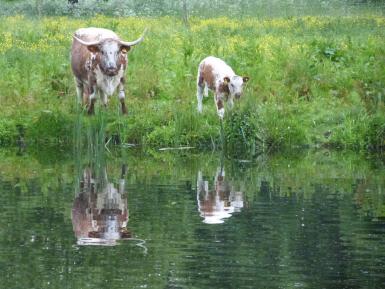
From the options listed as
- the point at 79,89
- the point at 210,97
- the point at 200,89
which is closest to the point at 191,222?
Answer: the point at 200,89

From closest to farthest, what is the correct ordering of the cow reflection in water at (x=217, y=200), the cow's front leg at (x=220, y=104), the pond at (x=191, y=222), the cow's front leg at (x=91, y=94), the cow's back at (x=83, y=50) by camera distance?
the pond at (x=191, y=222), the cow reflection in water at (x=217, y=200), the cow's front leg at (x=220, y=104), the cow's front leg at (x=91, y=94), the cow's back at (x=83, y=50)

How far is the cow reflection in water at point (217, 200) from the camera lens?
14998 millimetres

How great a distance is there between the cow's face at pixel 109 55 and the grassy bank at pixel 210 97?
795 millimetres

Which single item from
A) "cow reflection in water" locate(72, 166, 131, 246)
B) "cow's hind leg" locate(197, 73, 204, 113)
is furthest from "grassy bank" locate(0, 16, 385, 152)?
"cow reflection in water" locate(72, 166, 131, 246)

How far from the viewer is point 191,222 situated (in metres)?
14.4

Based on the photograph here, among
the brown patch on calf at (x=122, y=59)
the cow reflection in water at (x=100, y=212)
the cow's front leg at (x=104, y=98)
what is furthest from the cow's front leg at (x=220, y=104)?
the cow reflection in water at (x=100, y=212)

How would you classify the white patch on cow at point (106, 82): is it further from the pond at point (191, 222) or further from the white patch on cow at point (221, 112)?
the pond at point (191, 222)

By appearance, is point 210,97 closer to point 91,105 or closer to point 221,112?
point 221,112

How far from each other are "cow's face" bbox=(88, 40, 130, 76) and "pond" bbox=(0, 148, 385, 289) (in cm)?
239

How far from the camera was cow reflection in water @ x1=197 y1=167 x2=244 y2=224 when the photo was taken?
49.2 ft

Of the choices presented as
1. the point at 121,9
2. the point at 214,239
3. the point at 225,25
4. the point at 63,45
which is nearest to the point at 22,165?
the point at 214,239

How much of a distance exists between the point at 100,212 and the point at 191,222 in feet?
4.75

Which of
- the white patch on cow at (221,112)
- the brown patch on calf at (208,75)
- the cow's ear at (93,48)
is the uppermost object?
the cow's ear at (93,48)

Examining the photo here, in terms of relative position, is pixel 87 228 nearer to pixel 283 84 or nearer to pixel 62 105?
pixel 62 105
